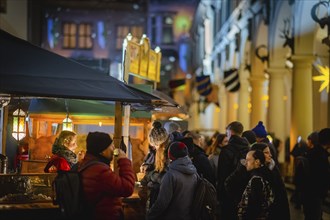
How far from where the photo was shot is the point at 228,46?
106ft

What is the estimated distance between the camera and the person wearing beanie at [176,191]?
6.83 metres

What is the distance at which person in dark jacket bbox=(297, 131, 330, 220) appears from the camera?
927 cm

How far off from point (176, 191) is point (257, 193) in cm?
94

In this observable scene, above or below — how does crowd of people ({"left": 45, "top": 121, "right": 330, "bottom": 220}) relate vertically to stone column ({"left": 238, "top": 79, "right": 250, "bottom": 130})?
below

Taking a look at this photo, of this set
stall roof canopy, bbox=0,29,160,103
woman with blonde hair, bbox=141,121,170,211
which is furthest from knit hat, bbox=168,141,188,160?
stall roof canopy, bbox=0,29,160,103

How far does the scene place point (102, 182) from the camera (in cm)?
578

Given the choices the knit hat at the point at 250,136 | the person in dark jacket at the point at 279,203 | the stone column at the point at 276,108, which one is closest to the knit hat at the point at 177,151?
the person in dark jacket at the point at 279,203

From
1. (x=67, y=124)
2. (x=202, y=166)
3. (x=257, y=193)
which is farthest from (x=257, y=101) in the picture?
(x=257, y=193)

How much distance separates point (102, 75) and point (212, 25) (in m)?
34.6

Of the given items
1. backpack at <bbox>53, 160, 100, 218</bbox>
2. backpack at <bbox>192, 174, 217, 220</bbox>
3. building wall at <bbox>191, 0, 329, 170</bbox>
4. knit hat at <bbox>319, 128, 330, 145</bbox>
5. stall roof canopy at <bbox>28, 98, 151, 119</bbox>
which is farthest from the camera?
building wall at <bbox>191, 0, 329, 170</bbox>

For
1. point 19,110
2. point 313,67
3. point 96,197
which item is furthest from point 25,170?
point 313,67

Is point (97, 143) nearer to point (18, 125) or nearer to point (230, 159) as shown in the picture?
point (230, 159)

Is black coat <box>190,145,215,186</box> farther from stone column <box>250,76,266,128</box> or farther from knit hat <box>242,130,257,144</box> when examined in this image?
stone column <box>250,76,266,128</box>

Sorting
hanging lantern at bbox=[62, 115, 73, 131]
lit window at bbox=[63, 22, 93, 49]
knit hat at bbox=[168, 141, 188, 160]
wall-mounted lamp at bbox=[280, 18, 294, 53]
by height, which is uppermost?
lit window at bbox=[63, 22, 93, 49]
